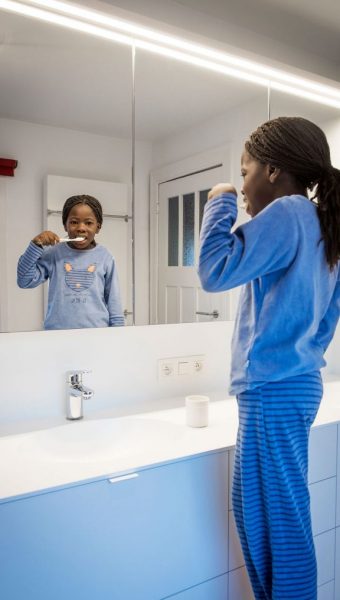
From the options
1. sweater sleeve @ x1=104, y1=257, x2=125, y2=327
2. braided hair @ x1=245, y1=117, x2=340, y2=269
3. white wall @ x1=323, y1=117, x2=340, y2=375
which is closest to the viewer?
braided hair @ x1=245, y1=117, x2=340, y2=269

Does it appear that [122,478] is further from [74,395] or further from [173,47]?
[173,47]

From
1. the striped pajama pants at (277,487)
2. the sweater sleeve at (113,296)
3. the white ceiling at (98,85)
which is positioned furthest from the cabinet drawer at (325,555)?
the white ceiling at (98,85)

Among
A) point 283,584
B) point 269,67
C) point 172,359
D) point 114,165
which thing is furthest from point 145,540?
point 269,67

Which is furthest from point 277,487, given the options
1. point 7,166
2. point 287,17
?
point 287,17

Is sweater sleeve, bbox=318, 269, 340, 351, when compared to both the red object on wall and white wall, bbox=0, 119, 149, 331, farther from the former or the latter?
the red object on wall

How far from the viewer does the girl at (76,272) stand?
4.36 ft

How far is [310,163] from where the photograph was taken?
1021 mm

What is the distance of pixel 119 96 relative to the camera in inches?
56.3

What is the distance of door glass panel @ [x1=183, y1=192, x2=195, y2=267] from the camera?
156 centimetres

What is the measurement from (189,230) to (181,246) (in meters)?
0.06

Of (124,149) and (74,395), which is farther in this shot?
(124,149)

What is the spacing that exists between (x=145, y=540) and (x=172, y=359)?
25.5 inches

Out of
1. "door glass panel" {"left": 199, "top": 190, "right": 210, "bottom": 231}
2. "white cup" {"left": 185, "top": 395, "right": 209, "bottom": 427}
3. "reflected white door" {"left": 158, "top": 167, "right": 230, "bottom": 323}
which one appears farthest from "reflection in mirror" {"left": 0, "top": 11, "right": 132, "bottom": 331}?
"white cup" {"left": 185, "top": 395, "right": 209, "bottom": 427}

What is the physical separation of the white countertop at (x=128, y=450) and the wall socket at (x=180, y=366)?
152mm
